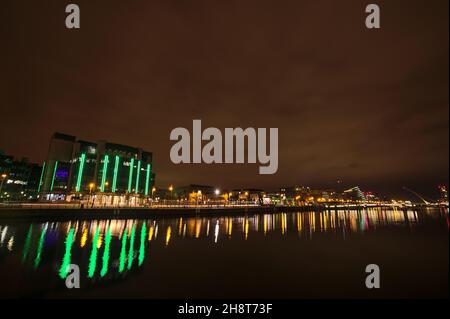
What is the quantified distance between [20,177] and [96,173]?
57694 millimetres

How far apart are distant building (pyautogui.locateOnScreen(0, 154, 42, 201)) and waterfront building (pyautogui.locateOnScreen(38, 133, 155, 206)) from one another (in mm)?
18699

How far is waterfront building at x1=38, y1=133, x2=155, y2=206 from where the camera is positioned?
340 ft

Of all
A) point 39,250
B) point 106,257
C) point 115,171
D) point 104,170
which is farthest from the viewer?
point 115,171

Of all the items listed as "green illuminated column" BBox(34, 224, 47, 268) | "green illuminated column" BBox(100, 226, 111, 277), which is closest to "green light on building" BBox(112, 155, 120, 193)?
"green illuminated column" BBox(34, 224, 47, 268)

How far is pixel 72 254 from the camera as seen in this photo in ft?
67.1

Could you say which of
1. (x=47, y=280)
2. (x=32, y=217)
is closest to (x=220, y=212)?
(x=32, y=217)

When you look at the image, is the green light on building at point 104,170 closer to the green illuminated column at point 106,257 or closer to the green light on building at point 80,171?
the green light on building at point 80,171

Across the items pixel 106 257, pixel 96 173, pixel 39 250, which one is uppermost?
pixel 96 173

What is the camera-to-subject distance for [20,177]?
128 m

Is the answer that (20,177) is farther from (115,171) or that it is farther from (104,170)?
(115,171)

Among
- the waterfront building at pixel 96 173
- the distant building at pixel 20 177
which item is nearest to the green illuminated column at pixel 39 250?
the waterfront building at pixel 96 173

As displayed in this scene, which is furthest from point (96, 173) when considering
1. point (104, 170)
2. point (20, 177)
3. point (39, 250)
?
point (39, 250)
